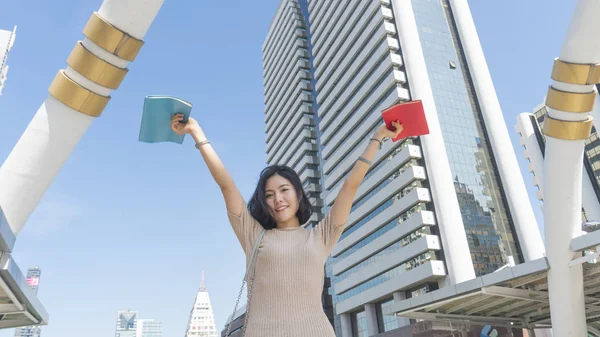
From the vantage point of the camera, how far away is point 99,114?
10.5 feet

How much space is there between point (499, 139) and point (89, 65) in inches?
1744

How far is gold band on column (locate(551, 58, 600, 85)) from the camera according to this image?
19.9 ft

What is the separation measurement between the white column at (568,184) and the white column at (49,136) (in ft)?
18.3

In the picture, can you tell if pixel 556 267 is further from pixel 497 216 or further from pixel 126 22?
pixel 497 216

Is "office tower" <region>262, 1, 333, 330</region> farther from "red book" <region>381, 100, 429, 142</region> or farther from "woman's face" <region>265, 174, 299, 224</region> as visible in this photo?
"woman's face" <region>265, 174, 299, 224</region>

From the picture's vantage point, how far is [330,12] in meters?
57.4

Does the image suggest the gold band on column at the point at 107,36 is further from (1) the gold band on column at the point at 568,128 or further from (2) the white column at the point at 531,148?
(2) the white column at the point at 531,148

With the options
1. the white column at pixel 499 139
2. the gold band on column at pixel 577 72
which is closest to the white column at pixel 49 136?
the gold band on column at pixel 577 72

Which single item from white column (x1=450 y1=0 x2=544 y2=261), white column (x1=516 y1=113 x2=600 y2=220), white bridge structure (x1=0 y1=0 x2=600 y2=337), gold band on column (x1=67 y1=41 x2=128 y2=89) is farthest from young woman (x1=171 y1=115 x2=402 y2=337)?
white column (x1=516 y1=113 x2=600 y2=220)

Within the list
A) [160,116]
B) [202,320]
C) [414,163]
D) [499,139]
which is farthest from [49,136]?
[202,320]

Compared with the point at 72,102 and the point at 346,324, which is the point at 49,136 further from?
the point at 346,324

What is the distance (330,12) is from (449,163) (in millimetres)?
26989

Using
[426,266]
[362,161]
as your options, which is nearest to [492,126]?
[426,266]

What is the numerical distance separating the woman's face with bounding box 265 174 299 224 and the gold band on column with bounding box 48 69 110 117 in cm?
143
